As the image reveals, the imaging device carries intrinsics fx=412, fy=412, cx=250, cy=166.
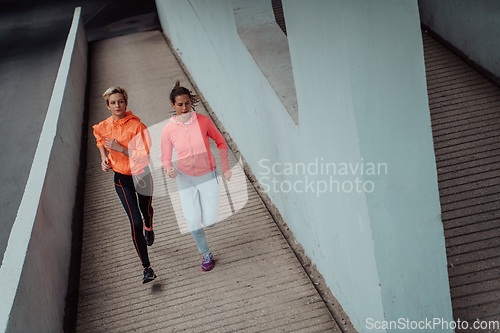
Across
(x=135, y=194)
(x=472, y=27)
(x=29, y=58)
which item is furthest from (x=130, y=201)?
(x=29, y=58)

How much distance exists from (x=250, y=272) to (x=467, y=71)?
425cm

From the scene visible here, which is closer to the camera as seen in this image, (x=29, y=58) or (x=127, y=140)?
(x=127, y=140)

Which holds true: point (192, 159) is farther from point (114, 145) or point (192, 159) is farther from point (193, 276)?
point (193, 276)

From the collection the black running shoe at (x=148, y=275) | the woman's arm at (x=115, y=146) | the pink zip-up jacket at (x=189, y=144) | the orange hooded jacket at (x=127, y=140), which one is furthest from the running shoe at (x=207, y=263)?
the woman's arm at (x=115, y=146)

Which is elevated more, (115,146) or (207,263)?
(115,146)

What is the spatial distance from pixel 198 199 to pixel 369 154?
195 centimetres

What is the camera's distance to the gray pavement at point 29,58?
7.94 metres

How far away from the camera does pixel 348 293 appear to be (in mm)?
2957

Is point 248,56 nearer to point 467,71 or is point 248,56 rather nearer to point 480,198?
point 480,198

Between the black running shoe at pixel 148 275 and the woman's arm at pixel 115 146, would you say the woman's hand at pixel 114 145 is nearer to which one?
the woman's arm at pixel 115 146

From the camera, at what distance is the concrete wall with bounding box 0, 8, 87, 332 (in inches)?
111

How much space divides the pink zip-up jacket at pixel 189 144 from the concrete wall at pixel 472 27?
3991mm

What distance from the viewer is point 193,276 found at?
151 inches

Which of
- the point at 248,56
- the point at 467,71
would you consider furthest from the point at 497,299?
the point at 467,71
